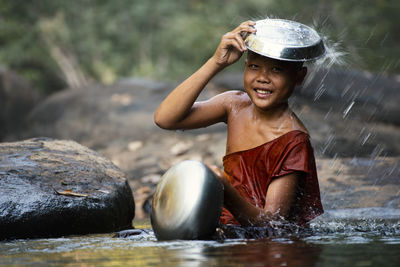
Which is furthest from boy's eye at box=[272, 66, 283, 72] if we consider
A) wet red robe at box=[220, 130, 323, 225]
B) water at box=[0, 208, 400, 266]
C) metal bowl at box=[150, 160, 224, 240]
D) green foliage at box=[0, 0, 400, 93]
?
green foliage at box=[0, 0, 400, 93]

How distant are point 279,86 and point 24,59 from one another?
1729cm

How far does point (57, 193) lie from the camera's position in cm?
388

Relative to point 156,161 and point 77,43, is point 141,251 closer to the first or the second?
point 156,161

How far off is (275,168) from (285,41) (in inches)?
28.6

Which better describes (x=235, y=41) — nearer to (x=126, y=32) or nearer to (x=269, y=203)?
(x=269, y=203)

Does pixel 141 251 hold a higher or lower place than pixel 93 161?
higher

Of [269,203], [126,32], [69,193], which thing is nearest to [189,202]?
[269,203]

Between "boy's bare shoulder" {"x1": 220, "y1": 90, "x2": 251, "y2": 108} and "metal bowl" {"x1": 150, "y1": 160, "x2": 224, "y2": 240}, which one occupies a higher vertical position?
"boy's bare shoulder" {"x1": 220, "y1": 90, "x2": 251, "y2": 108}

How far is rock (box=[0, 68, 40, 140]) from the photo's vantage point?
11906mm

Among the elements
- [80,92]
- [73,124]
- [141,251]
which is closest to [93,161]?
[141,251]

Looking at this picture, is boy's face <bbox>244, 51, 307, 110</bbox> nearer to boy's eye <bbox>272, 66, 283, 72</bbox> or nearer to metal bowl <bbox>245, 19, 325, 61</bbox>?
boy's eye <bbox>272, 66, 283, 72</bbox>

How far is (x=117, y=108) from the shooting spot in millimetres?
10977

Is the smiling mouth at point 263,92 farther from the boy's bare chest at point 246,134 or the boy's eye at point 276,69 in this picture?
the boy's bare chest at point 246,134

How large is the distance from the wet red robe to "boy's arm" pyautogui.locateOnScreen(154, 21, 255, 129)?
0.31 m
